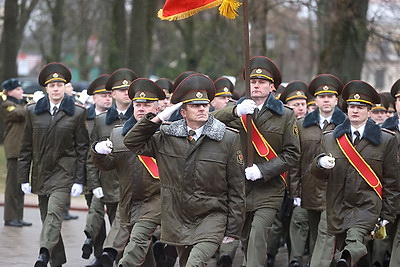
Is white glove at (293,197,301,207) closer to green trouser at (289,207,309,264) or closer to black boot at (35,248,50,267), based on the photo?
green trouser at (289,207,309,264)

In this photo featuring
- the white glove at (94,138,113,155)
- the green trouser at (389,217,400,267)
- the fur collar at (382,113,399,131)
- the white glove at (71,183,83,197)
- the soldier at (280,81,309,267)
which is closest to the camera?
the white glove at (94,138,113,155)

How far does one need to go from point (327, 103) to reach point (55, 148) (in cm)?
329

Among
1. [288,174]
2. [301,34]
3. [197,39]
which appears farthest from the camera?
[301,34]

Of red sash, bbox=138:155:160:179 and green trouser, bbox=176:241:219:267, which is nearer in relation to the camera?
green trouser, bbox=176:241:219:267

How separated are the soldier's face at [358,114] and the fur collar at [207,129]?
1.98 m

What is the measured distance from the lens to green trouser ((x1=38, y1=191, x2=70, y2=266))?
36.9 feet

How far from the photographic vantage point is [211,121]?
8820 mm

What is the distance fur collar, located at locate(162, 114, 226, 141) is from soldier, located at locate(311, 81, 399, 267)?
4.94 ft

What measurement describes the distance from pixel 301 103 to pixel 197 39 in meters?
28.5

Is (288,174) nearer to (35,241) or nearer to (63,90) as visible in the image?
(63,90)

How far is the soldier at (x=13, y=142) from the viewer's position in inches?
632

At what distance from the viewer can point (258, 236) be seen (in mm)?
10047

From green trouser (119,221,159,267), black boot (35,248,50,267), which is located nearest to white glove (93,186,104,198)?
black boot (35,248,50,267)

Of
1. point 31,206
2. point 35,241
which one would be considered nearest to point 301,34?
point 31,206
